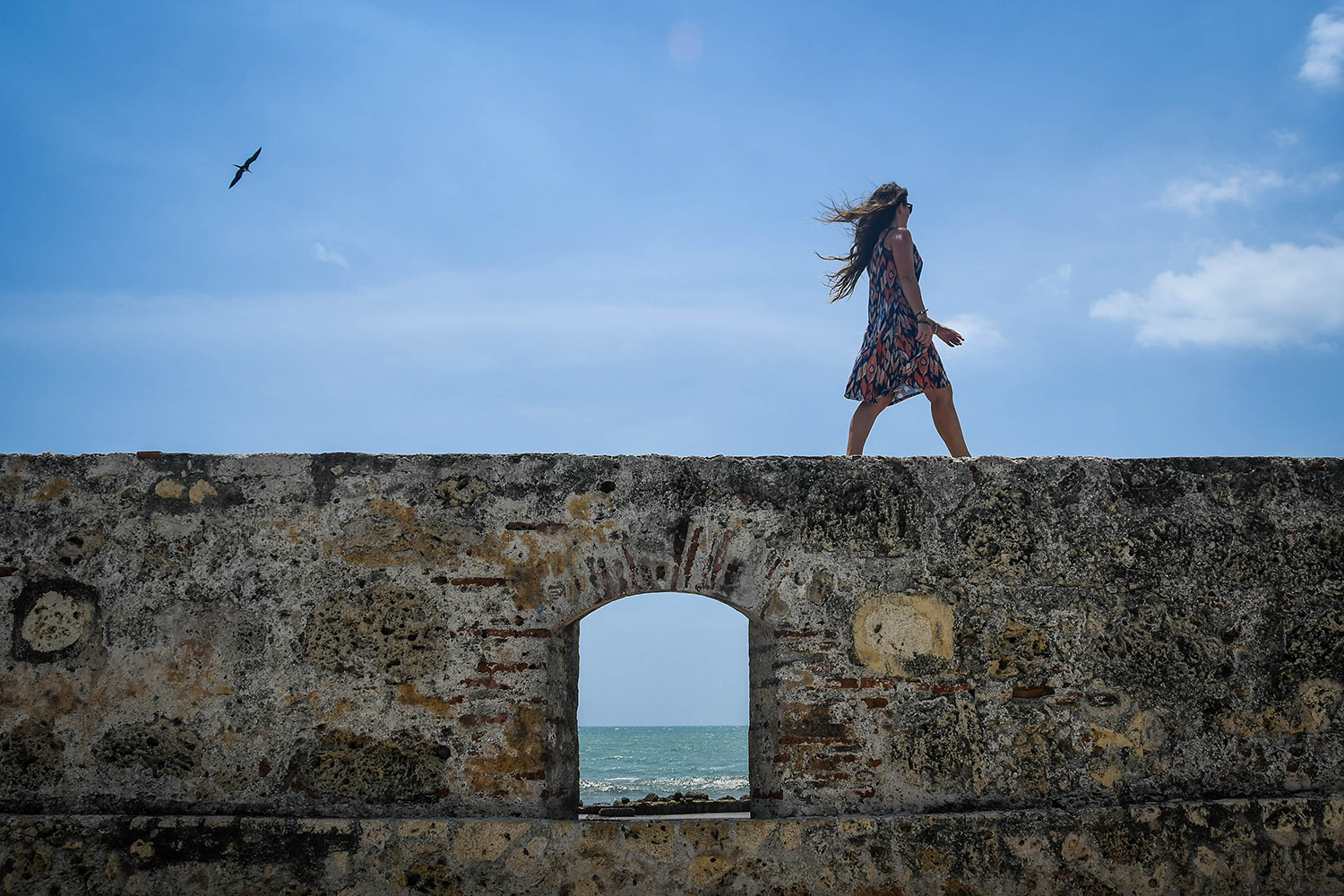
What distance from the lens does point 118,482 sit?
14.3 feet

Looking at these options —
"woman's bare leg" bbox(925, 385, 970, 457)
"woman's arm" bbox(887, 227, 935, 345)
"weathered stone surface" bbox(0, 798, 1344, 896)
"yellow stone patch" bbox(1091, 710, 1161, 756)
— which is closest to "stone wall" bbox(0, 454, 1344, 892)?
"yellow stone patch" bbox(1091, 710, 1161, 756)

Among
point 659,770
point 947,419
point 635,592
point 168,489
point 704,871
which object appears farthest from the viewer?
point 659,770

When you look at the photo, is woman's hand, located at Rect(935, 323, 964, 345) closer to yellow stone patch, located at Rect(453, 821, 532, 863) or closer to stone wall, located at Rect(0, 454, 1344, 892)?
stone wall, located at Rect(0, 454, 1344, 892)

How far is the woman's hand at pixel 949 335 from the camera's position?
16.3 feet

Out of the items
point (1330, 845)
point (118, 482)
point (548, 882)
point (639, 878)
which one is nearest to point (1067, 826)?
point (1330, 845)

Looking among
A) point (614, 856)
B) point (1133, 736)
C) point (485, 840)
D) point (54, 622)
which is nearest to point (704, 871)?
point (614, 856)

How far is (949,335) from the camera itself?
499 centimetres

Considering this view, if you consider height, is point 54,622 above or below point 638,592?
below

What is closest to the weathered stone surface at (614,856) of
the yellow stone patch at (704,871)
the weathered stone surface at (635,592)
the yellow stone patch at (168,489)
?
the yellow stone patch at (704,871)

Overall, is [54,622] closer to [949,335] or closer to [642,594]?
[642,594]

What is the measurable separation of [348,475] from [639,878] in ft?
6.46

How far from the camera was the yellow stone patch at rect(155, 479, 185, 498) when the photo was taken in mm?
4332

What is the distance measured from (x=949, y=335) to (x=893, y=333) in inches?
10.2

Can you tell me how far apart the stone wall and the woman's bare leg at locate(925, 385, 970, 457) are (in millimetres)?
547
